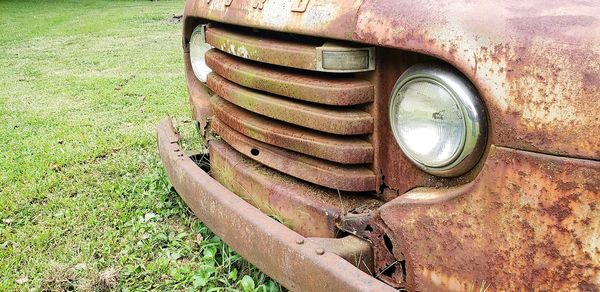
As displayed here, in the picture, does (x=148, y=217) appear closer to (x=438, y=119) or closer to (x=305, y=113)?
(x=305, y=113)

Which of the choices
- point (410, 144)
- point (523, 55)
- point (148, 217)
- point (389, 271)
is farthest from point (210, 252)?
point (523, 55)

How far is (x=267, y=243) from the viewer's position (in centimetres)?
190

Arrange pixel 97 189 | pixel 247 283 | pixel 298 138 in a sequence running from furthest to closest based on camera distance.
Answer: pixel 97 189, pixel 247 283, pixel 298 138

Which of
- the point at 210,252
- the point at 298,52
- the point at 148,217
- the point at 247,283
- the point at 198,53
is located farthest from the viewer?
the point at 148,217

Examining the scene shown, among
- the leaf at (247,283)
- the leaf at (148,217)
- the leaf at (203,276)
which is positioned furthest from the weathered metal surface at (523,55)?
the leaf at (148,217)

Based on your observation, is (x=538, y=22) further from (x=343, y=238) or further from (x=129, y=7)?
(x=129, y=7)

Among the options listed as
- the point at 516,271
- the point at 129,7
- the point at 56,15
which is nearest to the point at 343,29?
the point at 516,271

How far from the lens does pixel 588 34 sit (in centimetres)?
129

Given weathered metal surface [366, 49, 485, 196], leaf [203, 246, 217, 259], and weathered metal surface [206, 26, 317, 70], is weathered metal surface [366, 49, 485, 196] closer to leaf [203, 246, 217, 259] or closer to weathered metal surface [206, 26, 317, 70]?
weathered metal surface [206, 26, 317, 70]

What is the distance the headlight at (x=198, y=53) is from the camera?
2.80 m

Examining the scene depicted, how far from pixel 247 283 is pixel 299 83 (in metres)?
0.85

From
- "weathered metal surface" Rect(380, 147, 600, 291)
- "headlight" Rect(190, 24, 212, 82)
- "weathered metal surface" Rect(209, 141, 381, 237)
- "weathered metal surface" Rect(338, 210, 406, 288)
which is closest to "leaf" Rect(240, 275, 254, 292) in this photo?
"weathered metal surface" Rect(209, 141, 381, 237)

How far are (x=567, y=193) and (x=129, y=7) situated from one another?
64.3ft

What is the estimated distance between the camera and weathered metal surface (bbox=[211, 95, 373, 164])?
1896 millimetres
